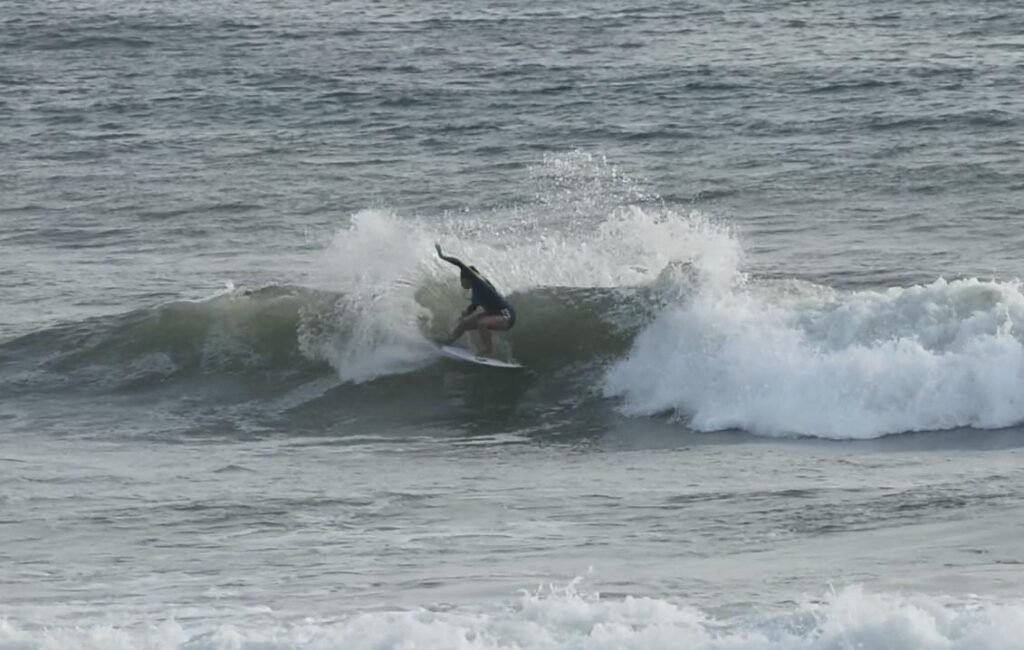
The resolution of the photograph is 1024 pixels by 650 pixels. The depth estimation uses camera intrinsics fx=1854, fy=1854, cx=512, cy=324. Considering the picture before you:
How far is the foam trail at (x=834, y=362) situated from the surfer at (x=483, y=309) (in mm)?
1335

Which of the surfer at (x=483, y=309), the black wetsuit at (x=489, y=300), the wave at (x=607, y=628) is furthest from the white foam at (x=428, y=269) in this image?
the wave at (x=607, y=628)

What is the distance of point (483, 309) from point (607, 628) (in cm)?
902

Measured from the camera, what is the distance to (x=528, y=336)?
2086cm

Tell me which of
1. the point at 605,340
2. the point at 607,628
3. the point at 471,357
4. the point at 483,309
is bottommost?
the point at 471,357

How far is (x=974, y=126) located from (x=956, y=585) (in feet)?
61.3

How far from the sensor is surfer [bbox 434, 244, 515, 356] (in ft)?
64.3

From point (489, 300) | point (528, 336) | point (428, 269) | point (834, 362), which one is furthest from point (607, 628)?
point (428, 269)

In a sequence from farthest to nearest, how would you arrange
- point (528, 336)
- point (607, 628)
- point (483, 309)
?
point (528, 336), point (483, 309), point (607, 628)

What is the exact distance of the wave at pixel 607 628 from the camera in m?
10.8

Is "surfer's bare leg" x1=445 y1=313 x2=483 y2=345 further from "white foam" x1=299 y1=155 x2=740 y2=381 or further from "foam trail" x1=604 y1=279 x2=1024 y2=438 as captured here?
"foam trail" x1=604 y1=279 x2=1024 y2=438

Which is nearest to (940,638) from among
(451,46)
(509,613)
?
(509,613)

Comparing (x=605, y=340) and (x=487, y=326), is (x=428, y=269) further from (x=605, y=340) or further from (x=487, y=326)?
(x=605, y=340)

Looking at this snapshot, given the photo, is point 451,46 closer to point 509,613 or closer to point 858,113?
point 858,113

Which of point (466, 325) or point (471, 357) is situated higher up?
point (466, 325)
